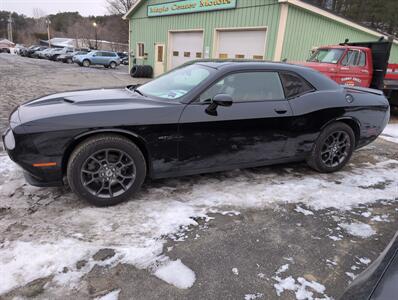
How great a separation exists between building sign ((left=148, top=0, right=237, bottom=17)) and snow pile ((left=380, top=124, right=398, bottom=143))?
768cm

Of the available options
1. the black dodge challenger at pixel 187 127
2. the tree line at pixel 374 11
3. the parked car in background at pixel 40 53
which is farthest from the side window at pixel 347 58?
the parked car in background at pixel 40 53

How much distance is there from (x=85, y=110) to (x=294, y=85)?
256 cm

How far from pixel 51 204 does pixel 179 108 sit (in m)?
1.62

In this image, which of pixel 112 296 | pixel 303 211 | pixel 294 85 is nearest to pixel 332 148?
pixel 294 85

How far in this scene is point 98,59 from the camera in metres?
29.9

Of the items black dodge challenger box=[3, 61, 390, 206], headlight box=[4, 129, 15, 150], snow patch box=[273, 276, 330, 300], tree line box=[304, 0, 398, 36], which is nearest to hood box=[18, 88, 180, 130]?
black dodge challenger box=[3, 61, 390, 206]

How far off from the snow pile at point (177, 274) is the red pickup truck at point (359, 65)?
7934 mm

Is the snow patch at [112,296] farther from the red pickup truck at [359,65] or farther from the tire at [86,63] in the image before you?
the tire at [86,63]

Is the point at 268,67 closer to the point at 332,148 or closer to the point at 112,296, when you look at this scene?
the point at 332,148

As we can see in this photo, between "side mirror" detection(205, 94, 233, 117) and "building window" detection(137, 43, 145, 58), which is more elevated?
"building window" detection(137, 43, 145, 58)

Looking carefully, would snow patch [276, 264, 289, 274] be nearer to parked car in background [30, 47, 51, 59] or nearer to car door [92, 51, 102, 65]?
car door [92, 51, 102, 65]

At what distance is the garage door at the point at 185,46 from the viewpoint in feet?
47.9

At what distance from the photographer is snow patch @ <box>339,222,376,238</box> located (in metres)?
2.91

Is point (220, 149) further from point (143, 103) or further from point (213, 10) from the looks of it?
point (213, 10)
